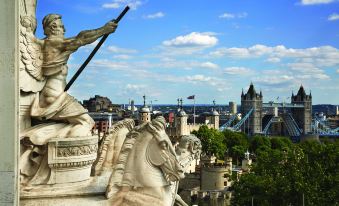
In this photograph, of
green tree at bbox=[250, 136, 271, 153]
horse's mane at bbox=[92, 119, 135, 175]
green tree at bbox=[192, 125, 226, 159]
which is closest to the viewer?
horse's mane at bbox=[92, 119, 135, 175]

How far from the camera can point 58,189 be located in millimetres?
9461

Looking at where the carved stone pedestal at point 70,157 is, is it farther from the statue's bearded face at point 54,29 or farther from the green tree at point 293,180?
the green tree at point 293,180

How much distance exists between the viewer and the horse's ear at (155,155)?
30.8ft

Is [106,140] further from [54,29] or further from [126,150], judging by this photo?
[54,29]

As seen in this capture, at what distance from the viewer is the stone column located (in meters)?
8.02

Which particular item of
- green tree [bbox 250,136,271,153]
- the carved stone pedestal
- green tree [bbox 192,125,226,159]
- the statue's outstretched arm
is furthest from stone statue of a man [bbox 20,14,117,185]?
green tree [bbox 250,136,271,153]

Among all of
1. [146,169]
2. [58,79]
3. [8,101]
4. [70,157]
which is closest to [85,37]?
[58,79]

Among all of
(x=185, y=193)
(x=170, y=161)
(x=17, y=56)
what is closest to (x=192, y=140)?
(x=170, y=161)

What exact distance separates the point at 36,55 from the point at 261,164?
26893mm

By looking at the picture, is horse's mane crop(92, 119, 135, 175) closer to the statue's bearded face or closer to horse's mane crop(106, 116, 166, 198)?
horse's mane crop(106, 116, 166, 198)

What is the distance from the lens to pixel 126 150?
9.55m

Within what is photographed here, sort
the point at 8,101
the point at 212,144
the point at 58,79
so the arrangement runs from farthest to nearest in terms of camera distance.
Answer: the point at 212,144, the point at 58,79, the point at 8,101

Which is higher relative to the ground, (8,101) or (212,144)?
(8,101)

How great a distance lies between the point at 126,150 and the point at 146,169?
0.50 metres
